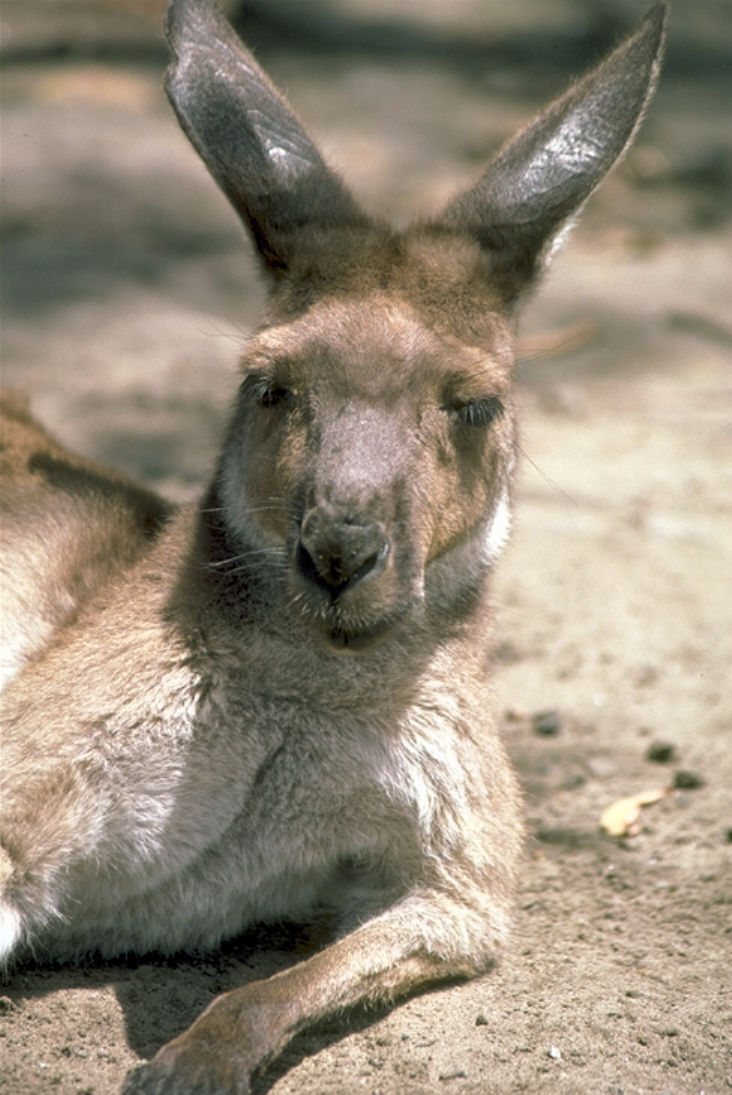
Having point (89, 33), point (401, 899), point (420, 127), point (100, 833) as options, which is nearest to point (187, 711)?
point (100, 833)

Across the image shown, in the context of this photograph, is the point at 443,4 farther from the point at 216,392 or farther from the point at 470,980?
the point at 470,980

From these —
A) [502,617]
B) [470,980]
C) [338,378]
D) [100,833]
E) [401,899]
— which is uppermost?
[338,378]

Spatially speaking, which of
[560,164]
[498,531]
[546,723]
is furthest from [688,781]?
[560,164]

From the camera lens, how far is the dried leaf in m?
4.83

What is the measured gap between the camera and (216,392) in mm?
7688

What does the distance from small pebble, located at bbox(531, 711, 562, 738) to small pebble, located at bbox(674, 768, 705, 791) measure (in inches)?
20.6

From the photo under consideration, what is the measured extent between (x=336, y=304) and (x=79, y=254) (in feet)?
17.9

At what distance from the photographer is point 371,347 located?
3549 millimetres

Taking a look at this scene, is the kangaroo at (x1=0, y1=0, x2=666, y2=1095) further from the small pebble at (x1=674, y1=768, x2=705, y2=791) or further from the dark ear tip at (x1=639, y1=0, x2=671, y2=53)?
the small pebble at (x1=674, y1=768, x2=705, y2=791)

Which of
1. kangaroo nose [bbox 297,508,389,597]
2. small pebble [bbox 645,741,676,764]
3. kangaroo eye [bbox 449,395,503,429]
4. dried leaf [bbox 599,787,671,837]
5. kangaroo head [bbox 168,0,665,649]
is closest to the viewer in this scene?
kangaroo nose [bbox 297,508,389,597]

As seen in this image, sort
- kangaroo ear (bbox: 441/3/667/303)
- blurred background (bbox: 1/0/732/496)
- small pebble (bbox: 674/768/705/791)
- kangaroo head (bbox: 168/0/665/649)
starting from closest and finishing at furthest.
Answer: kangaroo head (bbox: 168/0/665/649) → kangaroo ear (bbox: 441/3/667/303) → small pebble (bbox: 674/768/705/791) → blurred background (bbox: 1/0/732/496)

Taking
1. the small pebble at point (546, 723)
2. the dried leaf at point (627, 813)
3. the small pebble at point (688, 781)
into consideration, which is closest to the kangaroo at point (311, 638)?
the dried leaf at point (627, 813)

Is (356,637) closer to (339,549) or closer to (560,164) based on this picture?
(339,549)

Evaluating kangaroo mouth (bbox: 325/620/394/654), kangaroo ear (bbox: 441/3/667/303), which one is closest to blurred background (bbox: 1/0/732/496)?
kangaroo ear (bbox: 441/3/667/303)
